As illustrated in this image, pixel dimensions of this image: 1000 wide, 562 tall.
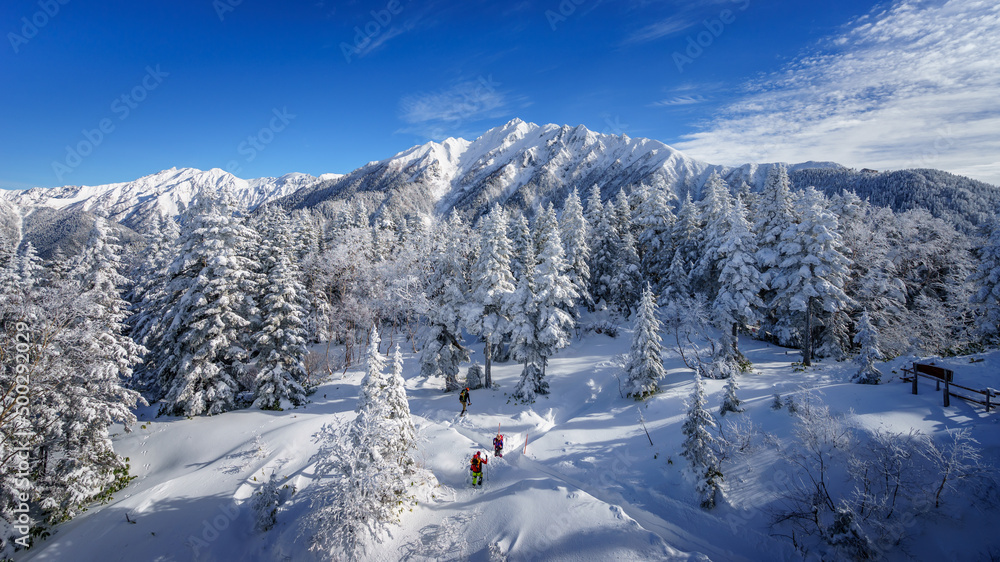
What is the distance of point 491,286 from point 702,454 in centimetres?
1515

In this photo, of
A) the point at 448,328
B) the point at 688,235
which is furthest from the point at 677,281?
the point at 448,328

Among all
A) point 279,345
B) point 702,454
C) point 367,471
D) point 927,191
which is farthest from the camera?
point 927,191

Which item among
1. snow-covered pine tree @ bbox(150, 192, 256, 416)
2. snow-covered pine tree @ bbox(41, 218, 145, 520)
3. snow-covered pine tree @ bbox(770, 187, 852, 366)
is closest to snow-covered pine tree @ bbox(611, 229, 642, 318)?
snow-covered pine tree @ bbox(770, 187, 852, 366)

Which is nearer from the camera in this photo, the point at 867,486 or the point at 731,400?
the point at 867,486

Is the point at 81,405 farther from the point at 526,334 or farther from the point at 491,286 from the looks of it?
the point at 526,334

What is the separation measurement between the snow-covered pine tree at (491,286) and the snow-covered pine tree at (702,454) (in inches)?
515

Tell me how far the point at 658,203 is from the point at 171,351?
4230cm

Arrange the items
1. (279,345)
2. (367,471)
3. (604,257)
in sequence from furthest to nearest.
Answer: (604,257) → (279,345) → (367,471)

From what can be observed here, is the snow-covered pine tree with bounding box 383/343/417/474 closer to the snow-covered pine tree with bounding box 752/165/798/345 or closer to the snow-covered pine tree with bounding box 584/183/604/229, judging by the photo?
the snow-covered pine tree with bounding box 752/165/798/345

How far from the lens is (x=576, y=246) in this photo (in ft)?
119

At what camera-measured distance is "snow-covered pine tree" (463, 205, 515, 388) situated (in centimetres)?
2459

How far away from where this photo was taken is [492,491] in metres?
13.9

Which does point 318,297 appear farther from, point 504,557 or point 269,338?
point 504,557

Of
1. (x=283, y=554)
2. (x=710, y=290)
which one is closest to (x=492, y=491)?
(x=283, y=554)
